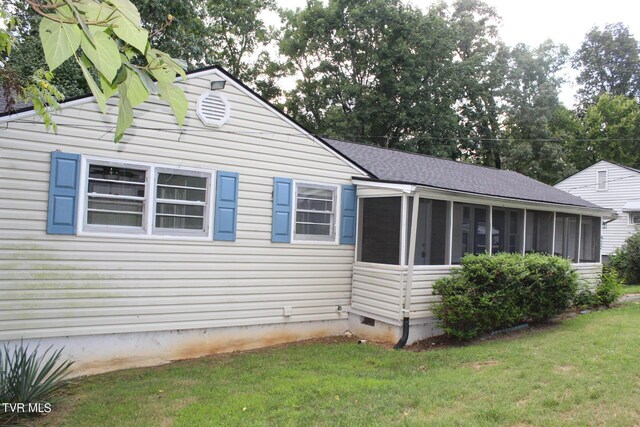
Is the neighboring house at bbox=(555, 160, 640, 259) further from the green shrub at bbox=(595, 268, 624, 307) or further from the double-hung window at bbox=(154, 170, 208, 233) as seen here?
the double-hung window at bbox=(154, 170, 208, 233)

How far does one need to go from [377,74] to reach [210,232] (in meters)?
19.7

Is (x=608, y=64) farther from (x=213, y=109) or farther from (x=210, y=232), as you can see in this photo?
(x=210, y=232)

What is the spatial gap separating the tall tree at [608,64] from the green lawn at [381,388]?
117 feet

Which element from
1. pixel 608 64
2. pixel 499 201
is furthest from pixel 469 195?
pixel 608 64

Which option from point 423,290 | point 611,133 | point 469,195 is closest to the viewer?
point 423,290

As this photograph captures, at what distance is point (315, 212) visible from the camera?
8.71 meters

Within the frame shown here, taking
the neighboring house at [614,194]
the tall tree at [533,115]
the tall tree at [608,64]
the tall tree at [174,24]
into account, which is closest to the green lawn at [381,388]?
the tall tree at [174,24]

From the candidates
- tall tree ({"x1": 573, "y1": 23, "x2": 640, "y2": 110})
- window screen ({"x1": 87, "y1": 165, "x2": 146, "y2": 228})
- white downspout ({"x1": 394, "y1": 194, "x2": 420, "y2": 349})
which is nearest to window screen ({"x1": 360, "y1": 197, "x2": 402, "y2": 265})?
white downspout ({"x1": 394, "y1": 194, "x2": 420, "y2": 349})

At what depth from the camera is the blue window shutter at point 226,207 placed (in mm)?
7547

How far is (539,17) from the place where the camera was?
2853 centimetres

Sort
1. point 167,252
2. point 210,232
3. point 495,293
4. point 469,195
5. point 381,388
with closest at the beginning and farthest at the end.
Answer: point 381,388 → point 167,252 → point 210,232 → point 495,293 → point 469,195

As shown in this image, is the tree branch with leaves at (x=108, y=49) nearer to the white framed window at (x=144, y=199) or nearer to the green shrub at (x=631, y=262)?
the white framed window at (x=144, y=199)

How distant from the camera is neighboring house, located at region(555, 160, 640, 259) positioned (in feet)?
68.6

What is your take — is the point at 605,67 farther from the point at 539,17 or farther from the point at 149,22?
the point at 149,22
